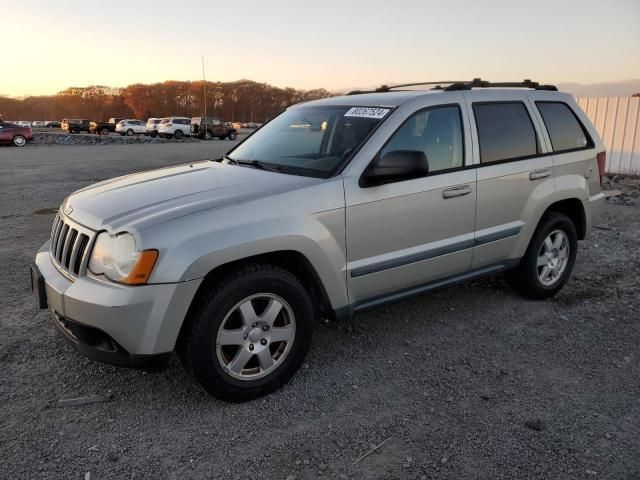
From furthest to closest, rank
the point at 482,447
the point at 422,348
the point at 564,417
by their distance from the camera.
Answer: the point at 422,348 → the point at 564,417 → the point at 482,447

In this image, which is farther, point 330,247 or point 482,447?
point 330,247

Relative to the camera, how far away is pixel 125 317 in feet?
8.71

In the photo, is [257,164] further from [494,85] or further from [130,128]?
[130,128]

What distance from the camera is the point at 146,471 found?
2543 millimetres

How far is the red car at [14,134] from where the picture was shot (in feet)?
88.4

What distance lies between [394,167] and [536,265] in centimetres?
210

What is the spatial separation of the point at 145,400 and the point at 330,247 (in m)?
1.46

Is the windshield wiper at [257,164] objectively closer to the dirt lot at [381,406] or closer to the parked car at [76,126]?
the dirt lot at [381,406]

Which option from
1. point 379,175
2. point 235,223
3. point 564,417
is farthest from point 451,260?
point 235,223

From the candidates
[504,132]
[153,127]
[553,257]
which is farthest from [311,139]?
[153,127]

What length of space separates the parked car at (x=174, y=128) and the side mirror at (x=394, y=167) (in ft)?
127

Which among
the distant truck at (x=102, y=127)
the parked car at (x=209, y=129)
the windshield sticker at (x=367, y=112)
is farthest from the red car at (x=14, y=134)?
the windshield sticker at (x=367, y=112)

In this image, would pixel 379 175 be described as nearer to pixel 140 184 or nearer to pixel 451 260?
pixel 451 260

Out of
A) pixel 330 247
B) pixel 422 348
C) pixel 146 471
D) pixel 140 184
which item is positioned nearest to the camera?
pixel 146 471
